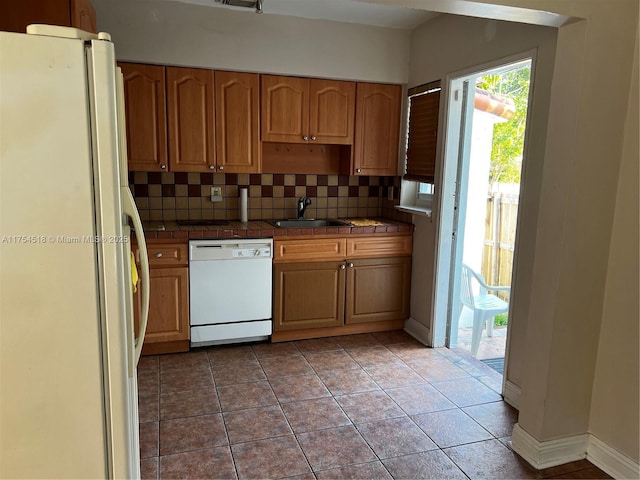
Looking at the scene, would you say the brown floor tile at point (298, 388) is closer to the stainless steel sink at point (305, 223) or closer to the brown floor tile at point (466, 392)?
A: the brown floor tile at point (466, 392)

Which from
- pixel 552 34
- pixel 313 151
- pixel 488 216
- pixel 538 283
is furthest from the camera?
pixel 488 216

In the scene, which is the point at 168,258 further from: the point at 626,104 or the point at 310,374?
the point at 626,104

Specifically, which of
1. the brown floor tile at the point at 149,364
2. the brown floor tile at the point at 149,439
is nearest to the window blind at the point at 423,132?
the brown floor tile at the point at 149,364

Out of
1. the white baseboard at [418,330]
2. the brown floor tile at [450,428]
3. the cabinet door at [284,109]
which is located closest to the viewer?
the brown floor tile at [450,428]

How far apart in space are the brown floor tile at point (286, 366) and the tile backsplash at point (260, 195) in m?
1.25

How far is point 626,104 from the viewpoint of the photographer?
212 centimetres

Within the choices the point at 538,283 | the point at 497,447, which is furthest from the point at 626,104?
the point at 497,447

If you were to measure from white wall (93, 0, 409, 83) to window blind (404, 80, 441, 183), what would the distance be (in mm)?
299

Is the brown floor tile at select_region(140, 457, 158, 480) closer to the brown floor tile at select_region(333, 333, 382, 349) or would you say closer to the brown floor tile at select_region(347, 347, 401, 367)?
the brown floor tile at select_region(347, 347, 401, 367)

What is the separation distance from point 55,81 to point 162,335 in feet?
8.11

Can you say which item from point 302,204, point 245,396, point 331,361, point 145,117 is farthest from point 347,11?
point 245,396

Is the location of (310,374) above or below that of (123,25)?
below

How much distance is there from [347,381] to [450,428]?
0.76 metres

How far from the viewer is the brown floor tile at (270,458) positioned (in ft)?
7.13
